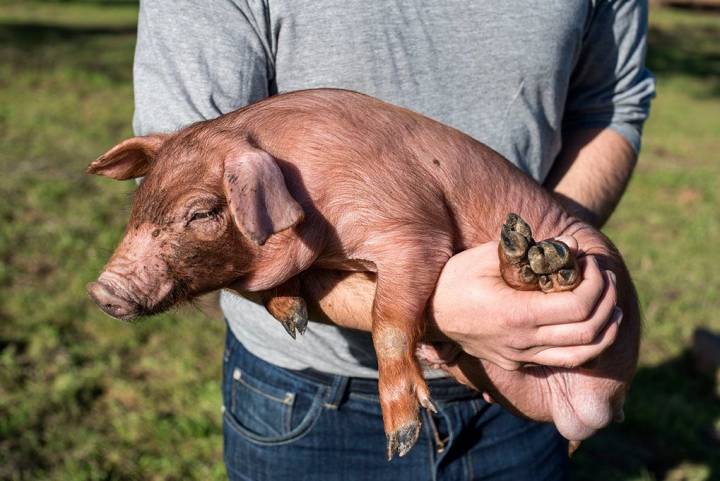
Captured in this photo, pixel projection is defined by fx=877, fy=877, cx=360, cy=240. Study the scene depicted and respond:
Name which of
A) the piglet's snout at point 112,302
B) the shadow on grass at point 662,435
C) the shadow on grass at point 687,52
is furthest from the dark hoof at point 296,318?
the shadow on grass at point 687,52

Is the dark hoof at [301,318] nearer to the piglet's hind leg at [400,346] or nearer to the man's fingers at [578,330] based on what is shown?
the piglet's hind leg at [400,346]

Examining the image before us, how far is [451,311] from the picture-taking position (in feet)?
6.36

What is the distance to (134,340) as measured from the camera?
5836 mm

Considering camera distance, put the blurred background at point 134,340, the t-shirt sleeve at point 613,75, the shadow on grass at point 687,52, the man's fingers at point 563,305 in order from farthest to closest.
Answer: the shadow on grass at point 687,52 → the blurred background at point 134,340 → the t-shirt sleeve at point 613,75 → the man's fingers at point 563,305

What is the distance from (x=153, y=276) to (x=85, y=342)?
→ 4.24 m

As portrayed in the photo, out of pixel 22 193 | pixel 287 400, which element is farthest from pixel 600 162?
pixel 22 193

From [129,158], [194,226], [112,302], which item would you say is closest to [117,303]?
[112,302]

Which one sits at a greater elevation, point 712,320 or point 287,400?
point 287,400

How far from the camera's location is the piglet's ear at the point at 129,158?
6.81ft

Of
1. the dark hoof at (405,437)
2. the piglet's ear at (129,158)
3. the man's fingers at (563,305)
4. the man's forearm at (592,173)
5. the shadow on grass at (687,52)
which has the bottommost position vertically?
the shadow on grass at (687,52)

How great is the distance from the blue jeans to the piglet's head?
0.79 meters

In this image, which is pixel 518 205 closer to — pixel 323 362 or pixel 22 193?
pixel 323 362

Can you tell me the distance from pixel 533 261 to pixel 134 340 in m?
4.46

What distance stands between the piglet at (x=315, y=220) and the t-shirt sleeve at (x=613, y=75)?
871 millimetres
